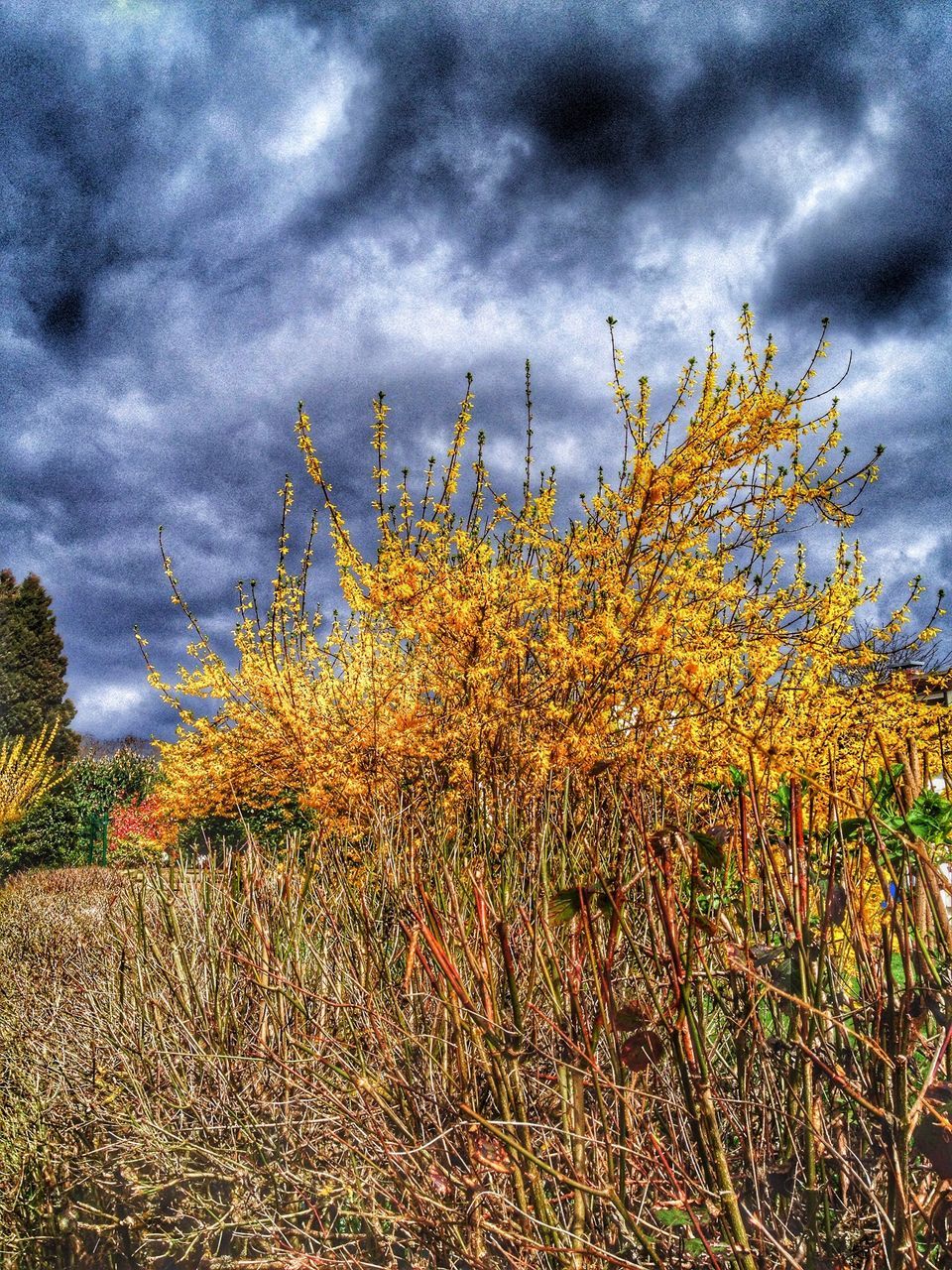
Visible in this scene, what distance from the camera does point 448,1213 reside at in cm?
162

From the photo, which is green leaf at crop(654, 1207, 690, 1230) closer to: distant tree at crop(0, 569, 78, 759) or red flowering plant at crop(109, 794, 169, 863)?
red flowering plant at crop(109, 794, 169, 863)

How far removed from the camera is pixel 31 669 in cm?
2852

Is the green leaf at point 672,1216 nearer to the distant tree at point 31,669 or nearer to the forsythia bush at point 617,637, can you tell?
the forsythia bush at point 617,637

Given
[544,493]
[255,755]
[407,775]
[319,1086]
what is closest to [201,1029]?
[319,1086]

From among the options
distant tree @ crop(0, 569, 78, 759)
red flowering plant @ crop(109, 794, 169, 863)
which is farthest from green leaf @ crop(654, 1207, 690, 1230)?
distant tree @ crop(0, 569, 78, 759)

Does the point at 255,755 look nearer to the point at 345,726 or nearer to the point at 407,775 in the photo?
the point at 345,726

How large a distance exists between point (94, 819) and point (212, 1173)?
15.2 metres

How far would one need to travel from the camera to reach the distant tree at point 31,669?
27375 mm

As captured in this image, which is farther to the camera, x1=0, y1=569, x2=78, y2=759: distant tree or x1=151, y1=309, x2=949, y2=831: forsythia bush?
x1=0, y1=569, x2=78, y2=759: distant tree

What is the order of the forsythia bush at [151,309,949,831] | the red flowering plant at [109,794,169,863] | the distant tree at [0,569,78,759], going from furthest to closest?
the distant tree at [0,569,78,759] < the red flowering plant at [109,794,169,863] < the forsythia bush at [151,309,949,831]

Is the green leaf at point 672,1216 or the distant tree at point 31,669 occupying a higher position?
the distant tree at point 31,669

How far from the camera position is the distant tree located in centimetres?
2738

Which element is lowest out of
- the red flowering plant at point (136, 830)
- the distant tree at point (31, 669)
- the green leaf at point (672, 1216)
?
the green leaf at point (672, 1216)

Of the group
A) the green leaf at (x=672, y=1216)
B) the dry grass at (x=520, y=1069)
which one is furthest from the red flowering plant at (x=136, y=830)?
the green leaf at (x=672, y=1216)
